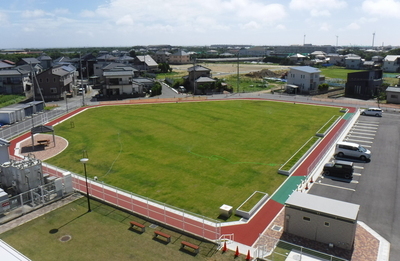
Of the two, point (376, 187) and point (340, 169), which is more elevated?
point (340, 169)

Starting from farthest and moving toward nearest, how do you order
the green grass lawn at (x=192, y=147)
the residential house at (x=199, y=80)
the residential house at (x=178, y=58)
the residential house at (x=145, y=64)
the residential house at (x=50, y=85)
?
the residential house at (x=178, y=58) → the residential house at (x=145, y=64) → the residential house at (x=199, y=80) → the residential house at (x=50, y=85) → the green grass lawn at (x=192, y=147)

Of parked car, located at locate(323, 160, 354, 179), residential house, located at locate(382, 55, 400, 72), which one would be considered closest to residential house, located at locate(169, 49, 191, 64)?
residential house, located at locate(382, 55, 400, 72)

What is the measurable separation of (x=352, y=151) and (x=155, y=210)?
20.1 meters

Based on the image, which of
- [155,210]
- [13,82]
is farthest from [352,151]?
[13,82]

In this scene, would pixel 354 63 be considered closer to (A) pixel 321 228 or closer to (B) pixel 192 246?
(A) pixel 321 228

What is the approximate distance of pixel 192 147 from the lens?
107ft

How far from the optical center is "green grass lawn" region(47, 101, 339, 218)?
2373 cm

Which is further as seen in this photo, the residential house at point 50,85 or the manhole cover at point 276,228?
the residential house at point 50,85

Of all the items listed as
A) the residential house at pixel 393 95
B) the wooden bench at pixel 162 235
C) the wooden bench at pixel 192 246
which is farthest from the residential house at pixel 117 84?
the wooden bench at pixel 192 246

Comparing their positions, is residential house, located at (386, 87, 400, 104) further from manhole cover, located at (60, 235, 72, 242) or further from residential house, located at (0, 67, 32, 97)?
residential house, located at (0, 67, 32, 97)

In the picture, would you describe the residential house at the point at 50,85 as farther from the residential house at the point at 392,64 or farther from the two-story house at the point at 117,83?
the residential house at the point at 392,64

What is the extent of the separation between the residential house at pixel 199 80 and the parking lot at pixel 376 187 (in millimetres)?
38688

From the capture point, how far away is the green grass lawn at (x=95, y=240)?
1573 centimetres

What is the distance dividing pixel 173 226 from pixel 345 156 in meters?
20.0
